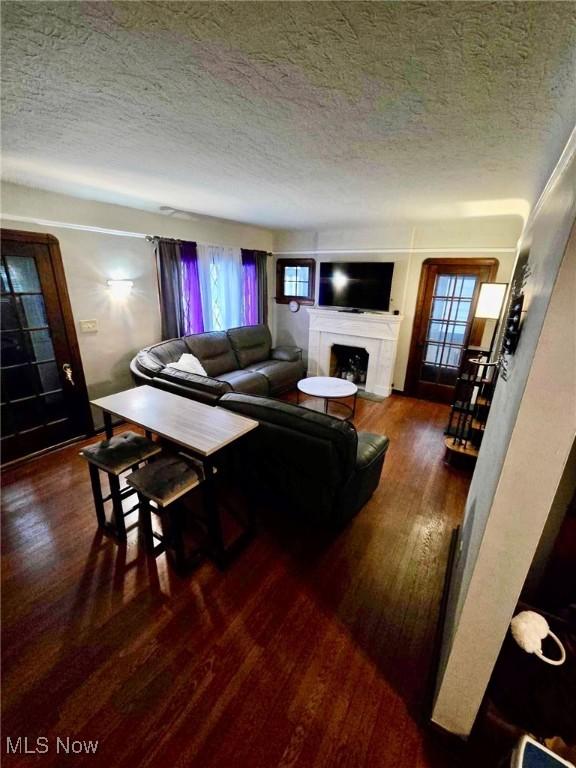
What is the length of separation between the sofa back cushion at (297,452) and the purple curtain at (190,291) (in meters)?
2.48

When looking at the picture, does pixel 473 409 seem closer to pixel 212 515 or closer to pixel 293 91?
pixel 212 515

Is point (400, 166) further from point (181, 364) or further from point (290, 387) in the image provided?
point (290, 387)

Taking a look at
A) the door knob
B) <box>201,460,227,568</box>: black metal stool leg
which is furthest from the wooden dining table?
the door knob

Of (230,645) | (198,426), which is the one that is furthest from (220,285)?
(230,645)

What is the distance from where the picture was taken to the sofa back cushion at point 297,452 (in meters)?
1.82

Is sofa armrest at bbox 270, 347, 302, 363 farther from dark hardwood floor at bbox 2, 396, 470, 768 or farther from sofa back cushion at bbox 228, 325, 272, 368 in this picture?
dark hardwood floor at bbox 2, 396, 470, 768

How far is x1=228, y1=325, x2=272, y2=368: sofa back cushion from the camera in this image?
4.62m

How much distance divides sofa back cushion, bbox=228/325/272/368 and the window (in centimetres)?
85

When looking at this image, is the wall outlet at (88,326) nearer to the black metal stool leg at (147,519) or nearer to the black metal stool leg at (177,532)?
the black metal stool leg at (147,519)

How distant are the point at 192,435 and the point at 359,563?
4.45 ft

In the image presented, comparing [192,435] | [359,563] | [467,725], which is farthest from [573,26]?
[359,563]

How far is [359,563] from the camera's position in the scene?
1962 mm

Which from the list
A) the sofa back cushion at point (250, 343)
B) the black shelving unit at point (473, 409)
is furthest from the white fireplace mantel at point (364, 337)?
the black shelving unit at point (473, 409)

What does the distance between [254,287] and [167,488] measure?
13.9ft
